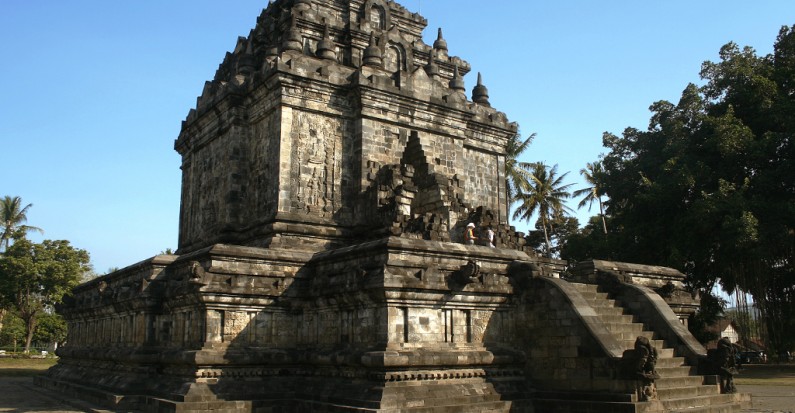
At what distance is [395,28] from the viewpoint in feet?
71.3

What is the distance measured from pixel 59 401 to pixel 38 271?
106 feet

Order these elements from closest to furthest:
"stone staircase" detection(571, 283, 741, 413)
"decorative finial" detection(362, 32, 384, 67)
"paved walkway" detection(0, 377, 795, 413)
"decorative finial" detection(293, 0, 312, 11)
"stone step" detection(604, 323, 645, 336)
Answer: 1. "stone staircase" detection(571, 283, 741, 413)
2. "stone step" detection(604, 323, 645, 336)
3. "paved walkway" detection(0, 377, 795, 413)
4. "decorative finial" detection(362, 32, 384, 67)
5. "decorative finial" detection(293, 0, 312, 11)

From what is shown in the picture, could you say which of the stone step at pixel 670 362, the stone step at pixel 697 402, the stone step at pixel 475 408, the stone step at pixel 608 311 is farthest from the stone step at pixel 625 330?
the stone step at pixel 475 408

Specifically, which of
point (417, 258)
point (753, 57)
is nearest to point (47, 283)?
point (417, 258)

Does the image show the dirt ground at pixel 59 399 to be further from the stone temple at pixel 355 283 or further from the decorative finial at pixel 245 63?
the decorative finial at pixel 245 63

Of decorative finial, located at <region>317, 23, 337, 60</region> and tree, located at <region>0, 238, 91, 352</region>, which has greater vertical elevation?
decorative finial, located at <region>317, 23, 337, 60</region>

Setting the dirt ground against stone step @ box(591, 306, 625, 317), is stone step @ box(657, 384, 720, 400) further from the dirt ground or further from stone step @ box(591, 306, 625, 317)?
Answer: stone step @ box(591, 306, 625, 317)

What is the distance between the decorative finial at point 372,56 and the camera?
65.1 ft

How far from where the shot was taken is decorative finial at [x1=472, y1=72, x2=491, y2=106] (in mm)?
22891

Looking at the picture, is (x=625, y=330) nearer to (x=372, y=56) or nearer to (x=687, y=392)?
(x=687, y=392)

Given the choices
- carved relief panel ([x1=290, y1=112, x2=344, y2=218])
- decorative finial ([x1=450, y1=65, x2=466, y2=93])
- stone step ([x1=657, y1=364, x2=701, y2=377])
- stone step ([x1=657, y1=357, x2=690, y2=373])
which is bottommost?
stone step ([x1=657, y1=364, x2=701, y2=377])

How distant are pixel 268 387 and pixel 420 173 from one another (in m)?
7.60

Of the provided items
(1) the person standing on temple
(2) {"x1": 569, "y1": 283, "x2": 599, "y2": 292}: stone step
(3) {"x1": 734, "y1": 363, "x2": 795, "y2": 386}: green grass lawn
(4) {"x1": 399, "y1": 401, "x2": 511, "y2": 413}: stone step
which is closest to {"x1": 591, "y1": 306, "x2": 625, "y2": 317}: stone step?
(2) {"x1": 569, "y1": 283, "x2": 599, "y2": 292}: stone step

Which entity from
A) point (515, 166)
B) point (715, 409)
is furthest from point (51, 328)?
Result: point (715, 409)
